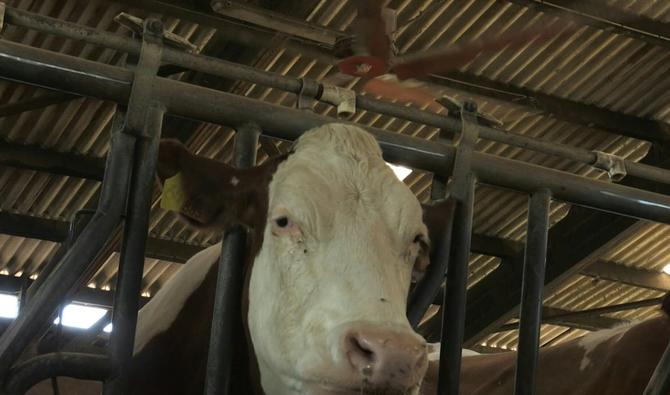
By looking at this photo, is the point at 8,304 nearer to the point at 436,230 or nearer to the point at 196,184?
the point at 196,184

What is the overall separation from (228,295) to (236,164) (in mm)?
329

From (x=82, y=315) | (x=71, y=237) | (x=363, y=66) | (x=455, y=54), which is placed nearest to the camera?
(x=71, y=237)

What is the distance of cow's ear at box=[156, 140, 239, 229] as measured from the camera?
8.52 ft

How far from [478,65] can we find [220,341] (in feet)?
18.1

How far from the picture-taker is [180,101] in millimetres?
2408

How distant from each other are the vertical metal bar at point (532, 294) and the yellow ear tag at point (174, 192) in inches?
35.7

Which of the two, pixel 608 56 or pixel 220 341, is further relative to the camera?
pixel 608 56

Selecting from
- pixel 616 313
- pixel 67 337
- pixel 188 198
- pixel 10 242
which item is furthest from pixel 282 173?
pixel 616 313

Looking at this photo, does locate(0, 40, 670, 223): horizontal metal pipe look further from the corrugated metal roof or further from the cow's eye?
the corrugated metal roof

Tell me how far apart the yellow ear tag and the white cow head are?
0.02 metres

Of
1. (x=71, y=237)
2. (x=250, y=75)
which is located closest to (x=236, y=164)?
(x=250, y=75)

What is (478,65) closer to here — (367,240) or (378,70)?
(378,70)

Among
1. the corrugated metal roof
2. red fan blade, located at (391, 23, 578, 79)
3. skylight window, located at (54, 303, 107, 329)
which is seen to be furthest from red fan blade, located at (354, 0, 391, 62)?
skylight window, located at (54, 303, 107, 329)

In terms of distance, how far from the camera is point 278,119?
2541 millimetres
